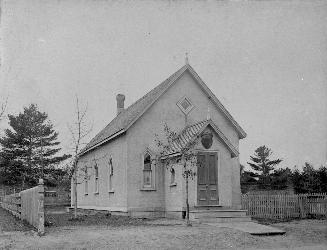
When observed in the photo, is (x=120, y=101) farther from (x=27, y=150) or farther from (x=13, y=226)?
(x=27, y=150)

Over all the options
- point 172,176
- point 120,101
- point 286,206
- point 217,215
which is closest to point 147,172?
point 172,176

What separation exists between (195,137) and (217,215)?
148 inches

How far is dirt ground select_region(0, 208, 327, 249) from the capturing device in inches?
497

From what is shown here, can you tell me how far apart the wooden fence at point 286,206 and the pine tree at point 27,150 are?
121ft

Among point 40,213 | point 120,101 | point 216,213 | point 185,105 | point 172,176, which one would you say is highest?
point 120,101

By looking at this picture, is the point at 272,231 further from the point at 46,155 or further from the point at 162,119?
the point at 46,155

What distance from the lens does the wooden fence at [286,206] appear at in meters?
25.0

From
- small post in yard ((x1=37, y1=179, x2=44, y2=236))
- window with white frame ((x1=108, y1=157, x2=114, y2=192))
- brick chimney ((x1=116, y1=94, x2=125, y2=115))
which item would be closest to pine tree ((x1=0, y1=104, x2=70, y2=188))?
brick chimney ((x1=116, y1=94, x2=125, y2=115))

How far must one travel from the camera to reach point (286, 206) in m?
25.3

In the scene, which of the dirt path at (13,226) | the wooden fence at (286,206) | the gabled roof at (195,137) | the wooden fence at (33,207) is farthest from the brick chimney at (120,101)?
the dirt path at (13,226)

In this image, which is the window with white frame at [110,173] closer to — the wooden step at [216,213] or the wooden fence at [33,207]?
the wooden fence at [33,207]

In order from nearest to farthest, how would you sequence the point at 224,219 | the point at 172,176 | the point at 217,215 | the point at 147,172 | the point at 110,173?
the point at 224,219 → the point at 217,215 → the point at 172,176 → the point at 147,172 → the point at 110,173

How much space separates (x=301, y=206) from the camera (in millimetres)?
25406

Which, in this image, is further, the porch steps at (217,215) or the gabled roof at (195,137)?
the gabled roof at (195,137)
